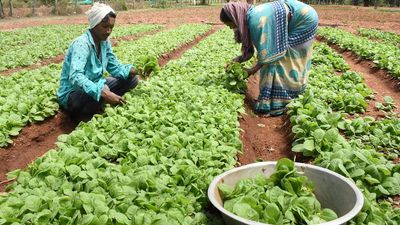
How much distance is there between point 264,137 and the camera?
18.2 ft

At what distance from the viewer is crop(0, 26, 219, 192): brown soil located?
16.2 ft

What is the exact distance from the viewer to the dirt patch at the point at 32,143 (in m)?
4.93

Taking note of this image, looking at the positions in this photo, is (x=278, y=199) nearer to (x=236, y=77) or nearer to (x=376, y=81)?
(x=236, y=77)

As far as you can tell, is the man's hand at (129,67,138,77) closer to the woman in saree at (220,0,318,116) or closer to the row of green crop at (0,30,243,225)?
the row of green crop at (0,30,243,225)

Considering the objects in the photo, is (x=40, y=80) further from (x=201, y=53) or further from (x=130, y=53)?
(x=201, y=53)

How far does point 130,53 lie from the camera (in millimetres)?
11148

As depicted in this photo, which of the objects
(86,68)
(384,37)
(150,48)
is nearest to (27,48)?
(150,48)

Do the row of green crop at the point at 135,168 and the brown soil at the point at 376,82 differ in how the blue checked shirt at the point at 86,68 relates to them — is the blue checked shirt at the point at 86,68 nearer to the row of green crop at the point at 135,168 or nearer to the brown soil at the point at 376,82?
the row of green crop at the point at 135,168

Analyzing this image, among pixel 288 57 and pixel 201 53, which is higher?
pixel 288 57

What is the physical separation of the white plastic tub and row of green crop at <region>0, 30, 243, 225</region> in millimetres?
187

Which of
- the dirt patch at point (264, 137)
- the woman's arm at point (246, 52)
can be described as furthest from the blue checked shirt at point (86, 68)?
the dirt patch at point (264, 137)

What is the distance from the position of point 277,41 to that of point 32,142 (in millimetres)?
3733

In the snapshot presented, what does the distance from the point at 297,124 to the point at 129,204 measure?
275 cm

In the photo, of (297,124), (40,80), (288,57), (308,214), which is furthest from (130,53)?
(308,214)
